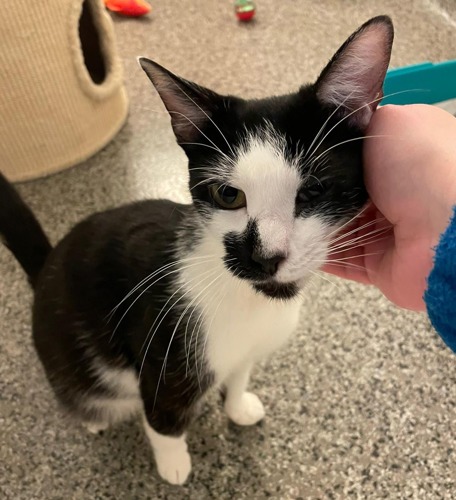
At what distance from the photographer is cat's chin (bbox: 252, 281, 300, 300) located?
736 mm

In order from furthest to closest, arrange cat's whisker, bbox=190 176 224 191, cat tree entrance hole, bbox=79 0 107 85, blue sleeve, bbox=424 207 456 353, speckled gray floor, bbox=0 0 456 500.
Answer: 1. cat tree entrance hole, bbox=79 0 107 85
2. speckled gray floor, bbox=0 0 456 500
3. cat's whisker, bbox=190 176 224 191
4. blue sleeve, bbox=424 207 456 353

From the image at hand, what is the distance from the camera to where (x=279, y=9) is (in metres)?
2.06

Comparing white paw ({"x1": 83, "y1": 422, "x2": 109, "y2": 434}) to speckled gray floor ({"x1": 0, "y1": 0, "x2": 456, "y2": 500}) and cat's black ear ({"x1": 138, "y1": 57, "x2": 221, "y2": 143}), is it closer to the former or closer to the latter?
speckled gray floor ({"x1": 0, "y1": 0, "x2": 456, "y2": 500})

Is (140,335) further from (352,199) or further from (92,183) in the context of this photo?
(92,183)

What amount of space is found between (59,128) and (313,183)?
102cm

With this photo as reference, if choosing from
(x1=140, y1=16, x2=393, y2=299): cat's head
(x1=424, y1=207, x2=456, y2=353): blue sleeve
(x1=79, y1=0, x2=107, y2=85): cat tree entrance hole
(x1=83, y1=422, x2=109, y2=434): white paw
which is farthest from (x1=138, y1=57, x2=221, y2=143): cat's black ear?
(x1=79, y1=0, x2=107, y2=85): cat tree entrance hole

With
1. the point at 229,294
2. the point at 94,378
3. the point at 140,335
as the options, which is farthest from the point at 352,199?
the point at 94,378

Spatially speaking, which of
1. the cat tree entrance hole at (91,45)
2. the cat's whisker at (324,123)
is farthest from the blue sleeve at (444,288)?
the cat tree entrance hole at (91,45)

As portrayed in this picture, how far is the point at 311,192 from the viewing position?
689 millimetres

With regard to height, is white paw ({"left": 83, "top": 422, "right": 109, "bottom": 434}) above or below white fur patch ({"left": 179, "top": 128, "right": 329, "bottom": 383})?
below

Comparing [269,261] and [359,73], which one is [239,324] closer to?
[269,261]

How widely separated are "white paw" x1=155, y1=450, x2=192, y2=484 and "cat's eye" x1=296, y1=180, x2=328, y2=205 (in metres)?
0.55

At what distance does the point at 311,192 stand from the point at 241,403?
56 centimetres

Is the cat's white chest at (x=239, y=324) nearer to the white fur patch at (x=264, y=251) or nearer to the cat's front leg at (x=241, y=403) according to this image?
the white fur patch at (x=264, y=251)
